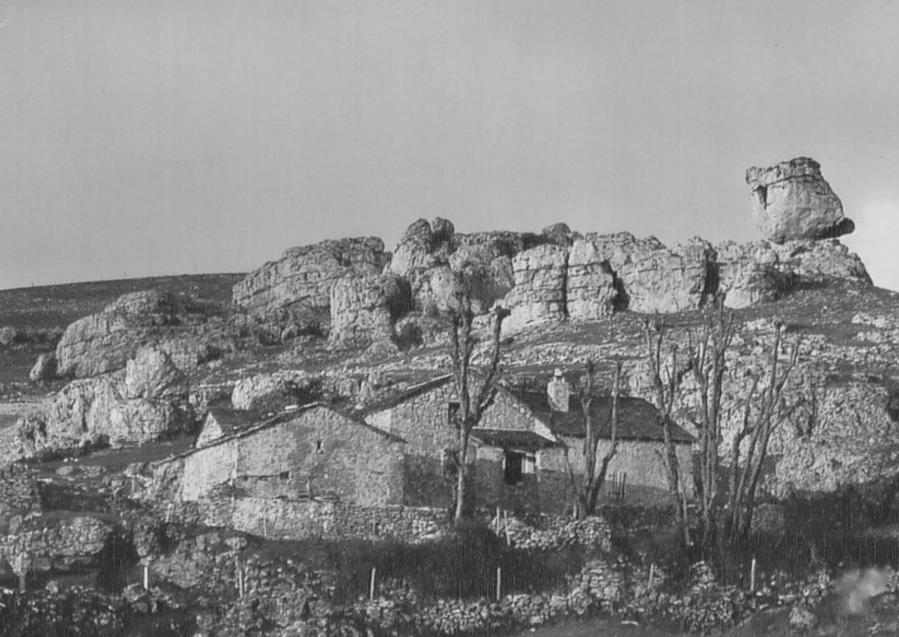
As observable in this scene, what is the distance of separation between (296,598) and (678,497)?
46.1 feet

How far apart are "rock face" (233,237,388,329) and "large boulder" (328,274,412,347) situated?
815 inches

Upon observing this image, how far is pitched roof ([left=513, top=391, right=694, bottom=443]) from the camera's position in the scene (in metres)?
65.1

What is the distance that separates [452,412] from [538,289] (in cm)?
8237

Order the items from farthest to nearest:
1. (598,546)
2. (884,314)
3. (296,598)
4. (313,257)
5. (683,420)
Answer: (313,257) → (884,314) → (683,420) → (598,546) → (296,598)

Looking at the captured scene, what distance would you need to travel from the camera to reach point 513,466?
61.9 meters

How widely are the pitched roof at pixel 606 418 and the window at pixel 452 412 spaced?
14.1 feet

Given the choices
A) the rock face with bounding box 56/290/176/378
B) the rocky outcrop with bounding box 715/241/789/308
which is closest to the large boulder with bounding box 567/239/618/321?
the rocky outcrop with bounding box 715/241/789/308

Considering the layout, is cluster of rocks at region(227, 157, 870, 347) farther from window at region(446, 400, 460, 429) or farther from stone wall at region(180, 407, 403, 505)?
stone wall at region(180, 407, 403, 505)

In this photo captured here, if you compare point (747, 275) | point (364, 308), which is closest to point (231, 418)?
point (747, 275)

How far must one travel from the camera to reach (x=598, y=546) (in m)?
47.2

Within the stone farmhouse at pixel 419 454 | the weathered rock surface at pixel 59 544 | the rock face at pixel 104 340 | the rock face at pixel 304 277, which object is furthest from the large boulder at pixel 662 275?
the weathered rock surface at pixel 59 544

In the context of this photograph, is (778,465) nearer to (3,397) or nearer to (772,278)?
(772,278)

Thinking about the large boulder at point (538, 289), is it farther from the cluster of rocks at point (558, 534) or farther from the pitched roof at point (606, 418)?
the cluster of rocks at point (558, 534)

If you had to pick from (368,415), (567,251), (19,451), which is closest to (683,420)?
(368,415)
